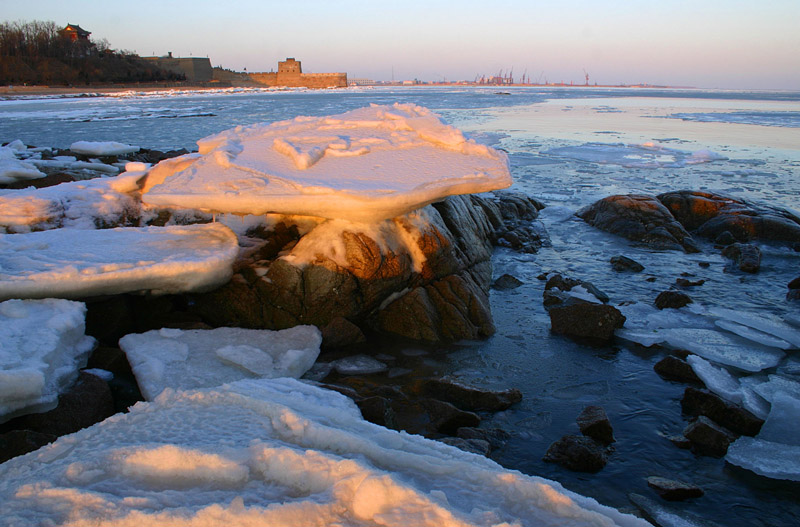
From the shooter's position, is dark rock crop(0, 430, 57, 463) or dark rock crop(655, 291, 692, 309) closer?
dark rock crop(0, 430, 57, 463)

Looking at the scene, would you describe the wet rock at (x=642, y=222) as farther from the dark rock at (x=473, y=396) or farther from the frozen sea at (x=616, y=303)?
the dark rock at (x=473, y=396)

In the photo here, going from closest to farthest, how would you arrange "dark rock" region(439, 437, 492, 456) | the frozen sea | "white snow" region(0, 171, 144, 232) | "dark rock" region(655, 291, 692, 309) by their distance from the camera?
1. the frozen sea
2. "dark rock" region(439, 437, 492, 456)
3. "white snow" region(0, 171, 144, 232)
4. "dark rock" region(655, 291, 692, 309)

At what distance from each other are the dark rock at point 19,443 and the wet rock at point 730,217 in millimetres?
8833

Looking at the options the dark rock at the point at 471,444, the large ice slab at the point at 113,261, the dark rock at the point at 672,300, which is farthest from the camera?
the dark rock at the point at 672,300

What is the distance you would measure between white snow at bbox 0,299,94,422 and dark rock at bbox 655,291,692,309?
544 centimetres

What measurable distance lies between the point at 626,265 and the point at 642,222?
1936 millimetres

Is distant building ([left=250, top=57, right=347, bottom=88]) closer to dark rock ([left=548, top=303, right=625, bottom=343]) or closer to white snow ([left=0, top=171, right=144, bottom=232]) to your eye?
white snow ([left=0, top=171, right=144, bottom=232])

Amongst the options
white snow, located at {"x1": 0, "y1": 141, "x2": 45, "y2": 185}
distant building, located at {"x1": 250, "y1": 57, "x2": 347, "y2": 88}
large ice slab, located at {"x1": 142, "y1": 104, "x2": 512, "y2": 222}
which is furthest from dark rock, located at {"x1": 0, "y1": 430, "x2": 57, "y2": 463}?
distant building, located at {"x1": 250, "y1": 57, "x2": 347, "y2": 88}

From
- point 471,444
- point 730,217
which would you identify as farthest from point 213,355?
point 730,217

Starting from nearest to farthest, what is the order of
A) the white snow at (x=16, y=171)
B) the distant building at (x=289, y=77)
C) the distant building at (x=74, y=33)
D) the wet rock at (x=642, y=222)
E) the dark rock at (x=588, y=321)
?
the dark rock at (x=588, y=321), the wet rock at (x=642, y=222), the white snow at (x=16, y=171), the distant building at (x=74, y=33), the distant building at (x=289, y=77)

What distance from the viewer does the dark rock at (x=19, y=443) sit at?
9.24ft

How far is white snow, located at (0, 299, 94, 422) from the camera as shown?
10.4ft

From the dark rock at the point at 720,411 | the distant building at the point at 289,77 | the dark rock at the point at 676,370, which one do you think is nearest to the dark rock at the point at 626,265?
the dark rock at the point at 676,370

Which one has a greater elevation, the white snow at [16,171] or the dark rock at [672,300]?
the white snow at [16,171]
